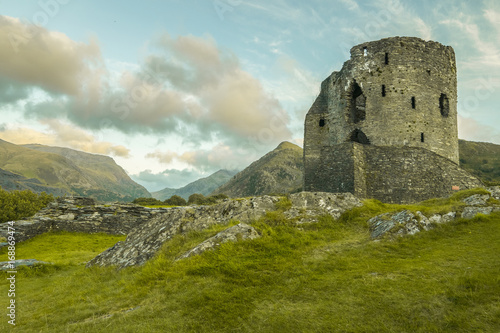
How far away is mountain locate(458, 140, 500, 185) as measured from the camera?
9925 centimetres

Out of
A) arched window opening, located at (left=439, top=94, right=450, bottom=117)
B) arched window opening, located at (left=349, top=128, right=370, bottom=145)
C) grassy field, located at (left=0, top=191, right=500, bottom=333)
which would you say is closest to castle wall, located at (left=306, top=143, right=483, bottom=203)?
arched window opening, located at (left=349, top=128, right=370, bottom=145)

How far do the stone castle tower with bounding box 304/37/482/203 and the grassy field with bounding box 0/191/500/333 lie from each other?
10.1 meters

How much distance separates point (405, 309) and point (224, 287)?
129 inches

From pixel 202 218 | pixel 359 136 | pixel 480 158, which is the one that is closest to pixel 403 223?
pixel 202 218

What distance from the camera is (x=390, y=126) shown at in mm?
22312

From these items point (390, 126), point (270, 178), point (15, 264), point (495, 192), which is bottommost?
point (15, 264)

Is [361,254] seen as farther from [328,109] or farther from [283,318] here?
[328,109]

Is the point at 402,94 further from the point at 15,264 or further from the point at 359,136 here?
the point at 15,264

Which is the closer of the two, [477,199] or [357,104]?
[477,199]

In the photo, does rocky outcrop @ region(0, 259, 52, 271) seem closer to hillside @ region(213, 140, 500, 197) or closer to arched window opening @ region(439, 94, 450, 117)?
arched window opening @ region(439, 94, 450, 117)

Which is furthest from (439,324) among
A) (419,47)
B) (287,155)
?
(287,155)

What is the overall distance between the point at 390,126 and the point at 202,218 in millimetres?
17072

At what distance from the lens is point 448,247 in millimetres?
7590

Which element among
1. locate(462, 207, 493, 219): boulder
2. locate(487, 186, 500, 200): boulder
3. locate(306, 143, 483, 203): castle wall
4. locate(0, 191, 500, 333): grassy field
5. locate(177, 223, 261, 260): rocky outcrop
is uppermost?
locate(306, 143, 483, 203): castle wall
